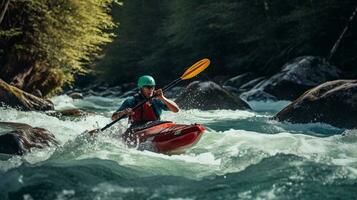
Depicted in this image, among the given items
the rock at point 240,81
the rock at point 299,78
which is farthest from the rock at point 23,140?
the rock at point 240,81

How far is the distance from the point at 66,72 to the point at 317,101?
9617mm

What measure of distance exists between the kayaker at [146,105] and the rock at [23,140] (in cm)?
118

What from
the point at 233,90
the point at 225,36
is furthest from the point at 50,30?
the point at 225,36

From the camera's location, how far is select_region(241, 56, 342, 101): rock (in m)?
17.1

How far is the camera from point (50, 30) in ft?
51.3

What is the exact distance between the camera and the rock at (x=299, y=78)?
17148 millimetres

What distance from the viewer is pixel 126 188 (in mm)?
5402

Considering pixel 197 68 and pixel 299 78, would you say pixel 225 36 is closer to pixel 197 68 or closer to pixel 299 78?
pixel 299 78

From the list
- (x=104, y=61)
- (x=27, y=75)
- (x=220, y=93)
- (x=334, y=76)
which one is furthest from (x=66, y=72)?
(x=104, y=61)

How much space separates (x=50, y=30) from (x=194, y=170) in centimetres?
1041

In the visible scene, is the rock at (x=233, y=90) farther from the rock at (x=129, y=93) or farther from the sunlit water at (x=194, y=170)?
the sunlit water at (x=194, y=170)

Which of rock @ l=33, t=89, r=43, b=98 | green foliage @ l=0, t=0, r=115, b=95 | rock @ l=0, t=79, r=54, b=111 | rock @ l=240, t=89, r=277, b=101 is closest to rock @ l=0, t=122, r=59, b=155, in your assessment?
rock @ l=0, t=79, r=54, b=111

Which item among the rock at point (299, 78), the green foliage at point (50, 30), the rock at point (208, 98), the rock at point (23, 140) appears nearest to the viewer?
the rock at point (23, 140)

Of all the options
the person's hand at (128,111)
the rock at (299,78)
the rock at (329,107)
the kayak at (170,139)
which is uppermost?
the person's hand at (128,111)
